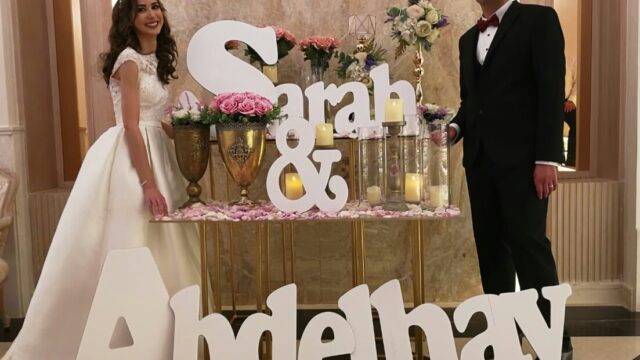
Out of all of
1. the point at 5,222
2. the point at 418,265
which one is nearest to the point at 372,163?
the point at 418,265

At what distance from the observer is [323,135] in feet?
8.52

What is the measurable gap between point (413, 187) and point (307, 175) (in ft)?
1.41

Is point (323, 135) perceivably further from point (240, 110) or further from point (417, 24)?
point (417, 24)

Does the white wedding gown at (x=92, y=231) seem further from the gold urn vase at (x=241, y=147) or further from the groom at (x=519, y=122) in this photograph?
the groom at (x=519, y=122)

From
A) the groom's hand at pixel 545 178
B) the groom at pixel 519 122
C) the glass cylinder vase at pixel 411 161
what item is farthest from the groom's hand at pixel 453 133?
the glass cylinder vase at pixel 411 161

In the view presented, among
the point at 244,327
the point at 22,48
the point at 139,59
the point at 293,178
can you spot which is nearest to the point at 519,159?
the point at 293,178

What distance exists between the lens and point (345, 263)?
12.8 feet

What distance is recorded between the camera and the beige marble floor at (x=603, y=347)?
121 inches

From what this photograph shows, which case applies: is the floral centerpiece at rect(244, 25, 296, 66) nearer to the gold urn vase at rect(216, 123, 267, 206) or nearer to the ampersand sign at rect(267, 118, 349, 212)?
the gold urn vase at rect(216, 123, 267, 206)

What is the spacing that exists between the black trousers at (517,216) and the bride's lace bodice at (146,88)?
1.55 metres

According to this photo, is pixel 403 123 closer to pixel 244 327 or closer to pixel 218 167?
pixel 244 327

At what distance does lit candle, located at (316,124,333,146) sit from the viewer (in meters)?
2.59

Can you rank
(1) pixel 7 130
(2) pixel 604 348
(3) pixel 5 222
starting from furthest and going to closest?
(1) pixel 7 130
(3) pixel 5 222
(2) pixel 604 348

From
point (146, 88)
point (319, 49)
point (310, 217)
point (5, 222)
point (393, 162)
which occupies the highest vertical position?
point (319, 49)
